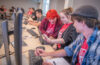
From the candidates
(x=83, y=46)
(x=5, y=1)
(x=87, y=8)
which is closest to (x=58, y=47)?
(x=83, y=46)

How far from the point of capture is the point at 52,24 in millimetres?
1833

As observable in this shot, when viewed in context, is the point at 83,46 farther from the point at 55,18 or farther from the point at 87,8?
the point at 55,18

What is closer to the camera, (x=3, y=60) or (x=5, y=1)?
(x=3, y=60)

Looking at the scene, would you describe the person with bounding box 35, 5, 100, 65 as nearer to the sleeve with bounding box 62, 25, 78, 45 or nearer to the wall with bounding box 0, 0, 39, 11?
the sleeve with bounding box 62, 25, 78, 45

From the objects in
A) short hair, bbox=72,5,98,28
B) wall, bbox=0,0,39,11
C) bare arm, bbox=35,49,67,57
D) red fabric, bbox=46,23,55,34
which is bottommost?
bare arm, bbox=35,49,67,57

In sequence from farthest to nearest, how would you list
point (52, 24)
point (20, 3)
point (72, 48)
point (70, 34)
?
1. point (20, 3)
2. point (52, 24)
3. point (70, 34)
4. point (72, 48)

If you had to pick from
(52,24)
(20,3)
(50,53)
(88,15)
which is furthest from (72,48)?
(20,3)

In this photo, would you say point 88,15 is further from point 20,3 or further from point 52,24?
point 20,3

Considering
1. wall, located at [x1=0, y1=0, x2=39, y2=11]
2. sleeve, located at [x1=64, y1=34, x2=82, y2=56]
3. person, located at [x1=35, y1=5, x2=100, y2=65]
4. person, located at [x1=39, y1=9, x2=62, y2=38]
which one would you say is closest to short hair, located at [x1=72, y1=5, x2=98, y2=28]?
person, located at [x1=35, y1=5, x2=100, y2=65]

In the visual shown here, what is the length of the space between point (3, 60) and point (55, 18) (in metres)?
1.12

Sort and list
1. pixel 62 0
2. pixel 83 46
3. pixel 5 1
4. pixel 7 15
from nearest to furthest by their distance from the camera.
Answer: pixel 83 46 < pixel 62 0 < pixel 7 15 < pixel 5 1

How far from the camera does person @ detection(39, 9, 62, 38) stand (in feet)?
5.34

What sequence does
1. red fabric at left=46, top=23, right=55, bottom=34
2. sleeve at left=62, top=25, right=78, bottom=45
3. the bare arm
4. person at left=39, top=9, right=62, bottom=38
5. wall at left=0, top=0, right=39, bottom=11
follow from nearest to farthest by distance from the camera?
1. the bare arm
2. sleeve at left=62, top=25, right=78, bottom=45
3. person at left=39, top=9, right=62, bottom=38
4. red fabric at left=46, top=23, right=55, bottom=34
5. wall at left=0, top=0, right=39, bottom=11

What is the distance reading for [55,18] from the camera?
1681 millimetres
